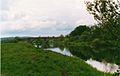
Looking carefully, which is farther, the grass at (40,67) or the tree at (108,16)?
the grass at (40,67)

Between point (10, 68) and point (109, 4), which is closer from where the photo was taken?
point (109, 4)

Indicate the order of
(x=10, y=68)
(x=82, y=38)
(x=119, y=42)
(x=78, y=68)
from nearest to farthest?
(x=119, y=42) < (x=10, y=68) < (x=78, y=68) < (x=82, y=38)

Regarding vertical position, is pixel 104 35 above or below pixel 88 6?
below

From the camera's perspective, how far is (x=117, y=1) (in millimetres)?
13453

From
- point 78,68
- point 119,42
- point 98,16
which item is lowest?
point 78,68

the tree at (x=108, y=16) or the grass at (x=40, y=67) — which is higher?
the tree at (x=108, y=16)

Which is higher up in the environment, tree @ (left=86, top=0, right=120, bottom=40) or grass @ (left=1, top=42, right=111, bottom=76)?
tree @ (left=86, top=0, right=120, bottom=40)

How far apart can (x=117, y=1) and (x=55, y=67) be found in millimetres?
12867

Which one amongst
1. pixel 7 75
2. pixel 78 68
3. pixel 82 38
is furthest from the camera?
pixel 82 38

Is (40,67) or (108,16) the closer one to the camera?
(108,16)

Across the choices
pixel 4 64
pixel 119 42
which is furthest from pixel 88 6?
pixel 4 64

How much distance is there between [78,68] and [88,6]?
44.9 feet

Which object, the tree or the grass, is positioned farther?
the grass

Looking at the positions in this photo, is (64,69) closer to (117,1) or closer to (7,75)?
(7,75)
